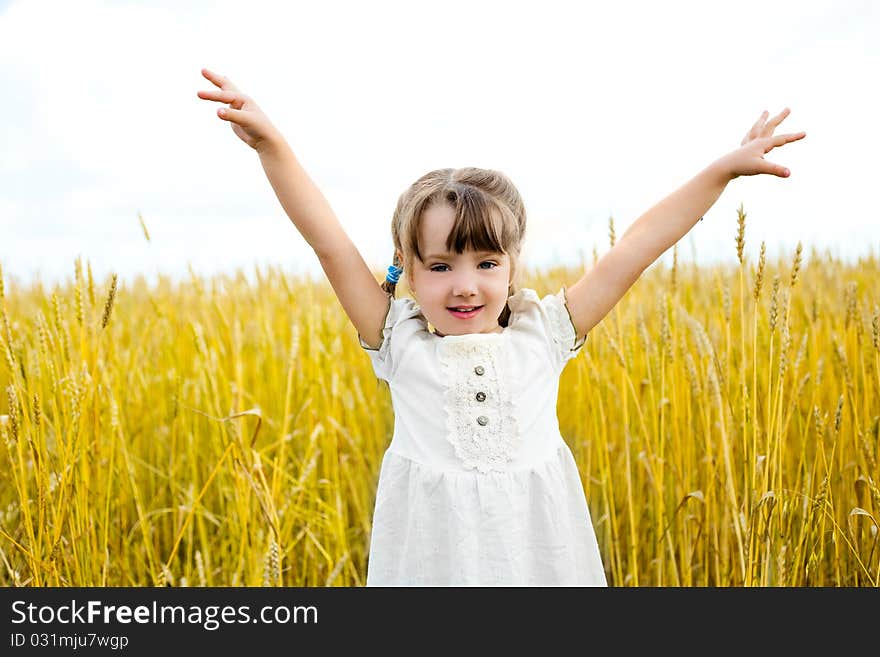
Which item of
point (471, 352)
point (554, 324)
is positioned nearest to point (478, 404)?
point (471, 352)

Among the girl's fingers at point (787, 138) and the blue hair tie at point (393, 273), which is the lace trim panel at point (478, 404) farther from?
the girl's fingers at point (787, 138)

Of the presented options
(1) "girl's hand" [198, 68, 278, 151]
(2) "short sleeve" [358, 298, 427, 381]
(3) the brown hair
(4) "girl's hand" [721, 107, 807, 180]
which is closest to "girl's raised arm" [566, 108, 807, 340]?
(4) "girl's hand" [721, 107, 807, 180]

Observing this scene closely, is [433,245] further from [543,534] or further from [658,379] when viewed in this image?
[658,379]

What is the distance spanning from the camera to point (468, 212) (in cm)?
110

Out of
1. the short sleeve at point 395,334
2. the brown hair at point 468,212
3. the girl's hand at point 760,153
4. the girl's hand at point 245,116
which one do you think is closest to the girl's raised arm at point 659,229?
the girl's hand at point 760,153

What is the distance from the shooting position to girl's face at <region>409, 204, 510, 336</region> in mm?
1106

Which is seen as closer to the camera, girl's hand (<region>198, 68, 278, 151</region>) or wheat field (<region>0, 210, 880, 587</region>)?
girl's hand (<region>198, 68, 278, 151</region>)

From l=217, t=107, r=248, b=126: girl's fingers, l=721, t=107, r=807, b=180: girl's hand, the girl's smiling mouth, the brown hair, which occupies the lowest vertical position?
the girl's smiling mouth

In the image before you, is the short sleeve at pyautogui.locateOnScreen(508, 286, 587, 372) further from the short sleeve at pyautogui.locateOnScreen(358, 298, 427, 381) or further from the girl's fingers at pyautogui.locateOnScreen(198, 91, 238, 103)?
the girl's fingers at pyautogui.locateOnScreen(198, 91, 238, 103)

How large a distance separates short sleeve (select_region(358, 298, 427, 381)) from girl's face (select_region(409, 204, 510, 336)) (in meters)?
0.06

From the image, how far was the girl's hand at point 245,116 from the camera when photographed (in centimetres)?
110

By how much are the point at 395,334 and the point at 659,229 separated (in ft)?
1.39

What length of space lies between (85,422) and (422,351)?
2.21 feet
